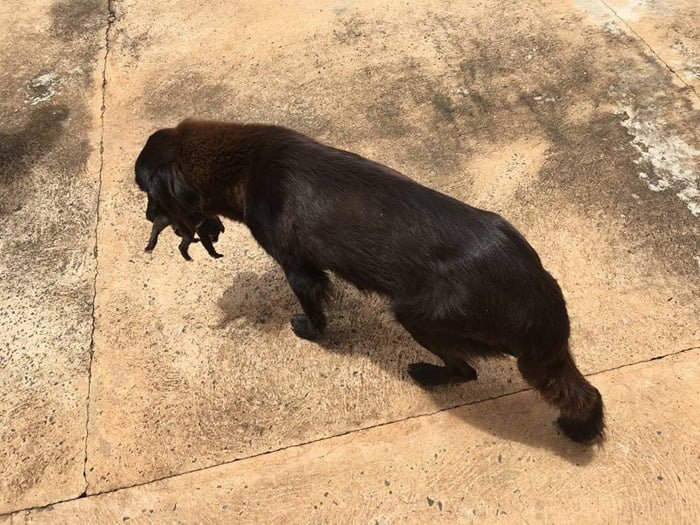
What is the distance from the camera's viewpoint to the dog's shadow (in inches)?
115

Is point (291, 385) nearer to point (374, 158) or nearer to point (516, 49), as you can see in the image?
point (374, 158)

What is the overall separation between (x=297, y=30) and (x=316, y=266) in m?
3.02

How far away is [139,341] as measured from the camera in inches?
134

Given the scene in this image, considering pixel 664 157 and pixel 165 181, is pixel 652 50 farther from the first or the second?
pixel 165 181

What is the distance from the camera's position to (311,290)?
117 inches

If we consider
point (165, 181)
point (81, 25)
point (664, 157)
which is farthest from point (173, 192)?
point (81, 25)

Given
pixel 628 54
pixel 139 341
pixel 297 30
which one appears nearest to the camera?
pixel 139 341

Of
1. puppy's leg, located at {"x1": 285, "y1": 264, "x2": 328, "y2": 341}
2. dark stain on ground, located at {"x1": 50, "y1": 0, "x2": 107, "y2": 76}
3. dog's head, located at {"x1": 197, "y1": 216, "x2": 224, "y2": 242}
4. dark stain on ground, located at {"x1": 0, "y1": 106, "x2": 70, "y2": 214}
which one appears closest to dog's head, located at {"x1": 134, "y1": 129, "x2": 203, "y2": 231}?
dog's head, located at {"x1": 197, "y1": 216, "x2": 224, "y2": 242}

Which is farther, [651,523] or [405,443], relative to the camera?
[405,443]

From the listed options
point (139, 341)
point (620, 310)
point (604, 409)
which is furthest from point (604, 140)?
point (139, 341)

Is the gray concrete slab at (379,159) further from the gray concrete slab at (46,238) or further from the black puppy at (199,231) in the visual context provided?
the black puppy at (199,231)

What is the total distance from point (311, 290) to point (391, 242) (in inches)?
24.3

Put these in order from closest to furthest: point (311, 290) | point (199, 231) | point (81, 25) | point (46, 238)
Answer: point (311, 290) < point (199, 231) < point (46, 238) < point (81, 25)

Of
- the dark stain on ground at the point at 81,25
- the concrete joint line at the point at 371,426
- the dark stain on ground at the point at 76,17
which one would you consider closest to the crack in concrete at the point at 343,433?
the concrete joint line at the point at 371,426
